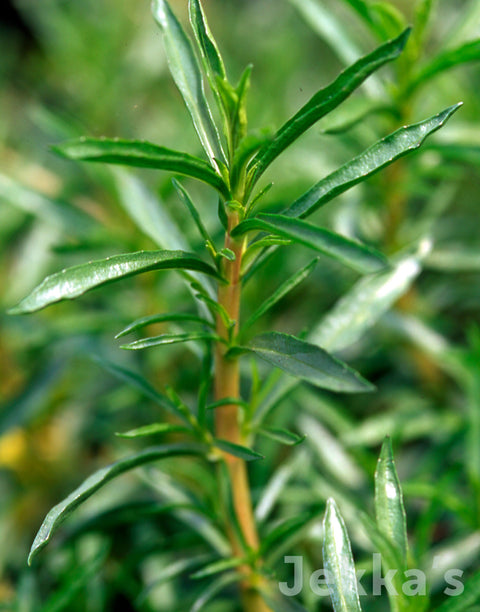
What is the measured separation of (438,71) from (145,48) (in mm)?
956

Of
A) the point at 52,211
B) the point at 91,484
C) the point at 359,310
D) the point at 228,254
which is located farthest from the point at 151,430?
the point at 52,211

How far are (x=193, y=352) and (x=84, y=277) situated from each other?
38 centimetres

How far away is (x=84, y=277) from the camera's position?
1.75 ft

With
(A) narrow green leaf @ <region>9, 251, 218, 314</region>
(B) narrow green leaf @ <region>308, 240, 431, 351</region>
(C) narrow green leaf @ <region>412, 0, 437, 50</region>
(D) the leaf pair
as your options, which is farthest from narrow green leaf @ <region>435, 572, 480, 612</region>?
(C) narrow green leaf @ <region>412, 0, 437, 50</region>

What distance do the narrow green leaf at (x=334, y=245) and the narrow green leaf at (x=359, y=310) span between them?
0.27 meters

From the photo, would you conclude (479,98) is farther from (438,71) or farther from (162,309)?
(162,309)

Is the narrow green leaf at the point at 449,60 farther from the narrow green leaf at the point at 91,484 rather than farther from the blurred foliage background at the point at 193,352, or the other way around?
the narrow green leaf at the point at 91,484

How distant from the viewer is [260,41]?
1794 mm

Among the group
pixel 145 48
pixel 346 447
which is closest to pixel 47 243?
pixel 145 48

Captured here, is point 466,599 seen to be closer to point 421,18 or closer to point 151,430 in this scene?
point 151,430

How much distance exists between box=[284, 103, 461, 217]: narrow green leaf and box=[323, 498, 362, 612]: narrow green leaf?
291 mm

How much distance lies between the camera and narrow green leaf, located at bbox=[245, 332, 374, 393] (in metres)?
0.57

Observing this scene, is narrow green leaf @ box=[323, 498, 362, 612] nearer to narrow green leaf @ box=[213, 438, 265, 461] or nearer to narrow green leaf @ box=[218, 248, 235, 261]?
narrow green leaf @ box=[213, 438, 265, 461]

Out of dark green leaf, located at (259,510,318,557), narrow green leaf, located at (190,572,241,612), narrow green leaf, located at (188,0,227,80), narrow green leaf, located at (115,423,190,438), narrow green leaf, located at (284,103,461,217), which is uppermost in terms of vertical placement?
narrow green leaf, located at (188,0,227,80)
